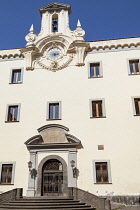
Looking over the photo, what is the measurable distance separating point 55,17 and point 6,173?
15875 millimetres

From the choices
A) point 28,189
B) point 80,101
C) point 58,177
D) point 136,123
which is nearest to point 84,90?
point 80,101

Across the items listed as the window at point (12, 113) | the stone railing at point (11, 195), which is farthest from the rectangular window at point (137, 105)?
the stone railing at point (11, 195)

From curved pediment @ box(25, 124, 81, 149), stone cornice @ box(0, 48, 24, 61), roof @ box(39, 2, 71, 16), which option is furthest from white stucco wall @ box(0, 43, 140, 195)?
roof @ box(39, 2, 71, 16)

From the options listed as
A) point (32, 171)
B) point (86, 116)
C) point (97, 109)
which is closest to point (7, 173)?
point (32, 171)

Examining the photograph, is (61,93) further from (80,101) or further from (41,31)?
(41,31)

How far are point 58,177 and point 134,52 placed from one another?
A: 12.2m

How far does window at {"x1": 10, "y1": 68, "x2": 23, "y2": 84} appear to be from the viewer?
19.6 meters

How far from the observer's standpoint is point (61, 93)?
18.3m

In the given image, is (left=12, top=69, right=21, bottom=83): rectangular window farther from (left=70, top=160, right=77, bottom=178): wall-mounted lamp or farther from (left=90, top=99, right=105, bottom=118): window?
(left=70, top=160, right=77, bottom=178): wall-mounted lamp

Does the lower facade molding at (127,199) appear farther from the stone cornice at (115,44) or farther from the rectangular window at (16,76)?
the rectangular window at (16,76)

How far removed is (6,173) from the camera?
16250mm

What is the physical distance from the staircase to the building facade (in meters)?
2.27

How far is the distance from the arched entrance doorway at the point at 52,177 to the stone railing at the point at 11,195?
1457mm

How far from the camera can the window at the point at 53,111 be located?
17.7 meters
